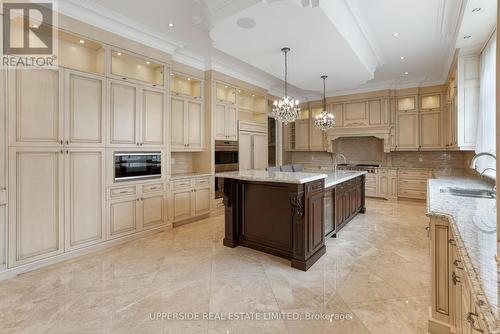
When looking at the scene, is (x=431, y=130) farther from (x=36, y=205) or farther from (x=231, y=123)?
(x=36, y=205)

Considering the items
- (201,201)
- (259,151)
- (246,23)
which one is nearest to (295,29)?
(246,23)

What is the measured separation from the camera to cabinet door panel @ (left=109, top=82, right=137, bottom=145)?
3480 millimetres

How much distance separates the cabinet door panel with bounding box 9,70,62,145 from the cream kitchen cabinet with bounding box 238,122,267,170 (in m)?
3.44

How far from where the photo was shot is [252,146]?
6.04 meters

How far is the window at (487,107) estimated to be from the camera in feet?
10.4

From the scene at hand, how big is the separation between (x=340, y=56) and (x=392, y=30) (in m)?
0.83

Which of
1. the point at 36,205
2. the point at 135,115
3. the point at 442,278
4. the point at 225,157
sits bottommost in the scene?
the point at 442,278

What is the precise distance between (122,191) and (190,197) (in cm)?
127

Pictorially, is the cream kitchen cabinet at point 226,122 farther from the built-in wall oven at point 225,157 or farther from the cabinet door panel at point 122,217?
the cabinet door panel at point 122,217

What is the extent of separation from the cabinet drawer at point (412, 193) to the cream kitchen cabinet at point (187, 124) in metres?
A: 5.21

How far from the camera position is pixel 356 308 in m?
2.06

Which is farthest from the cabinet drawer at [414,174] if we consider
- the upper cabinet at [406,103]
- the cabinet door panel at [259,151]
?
the cabinet door panel at [259,151]

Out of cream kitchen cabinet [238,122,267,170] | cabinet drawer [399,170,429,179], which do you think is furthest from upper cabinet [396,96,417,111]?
cream kitchen cabinet [238,122,267,170]

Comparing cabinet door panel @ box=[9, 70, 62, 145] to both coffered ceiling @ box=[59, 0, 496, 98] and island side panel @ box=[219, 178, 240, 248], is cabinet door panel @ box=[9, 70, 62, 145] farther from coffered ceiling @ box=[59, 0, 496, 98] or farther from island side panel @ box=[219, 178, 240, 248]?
island side panel @ box=[219, 178, 240, 248]
